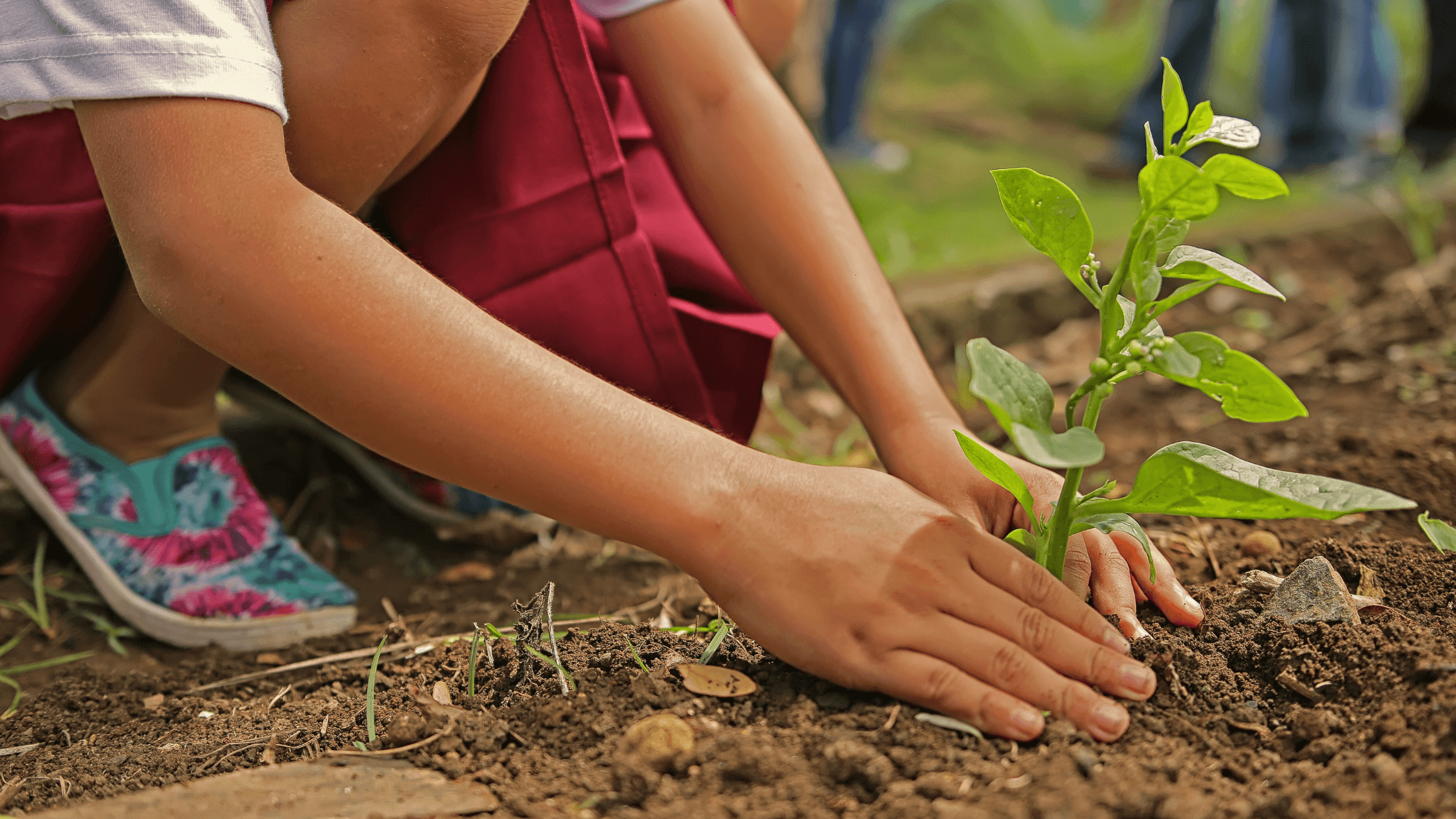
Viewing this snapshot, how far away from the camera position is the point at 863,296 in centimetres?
131

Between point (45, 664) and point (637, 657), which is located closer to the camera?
point (637, 657)

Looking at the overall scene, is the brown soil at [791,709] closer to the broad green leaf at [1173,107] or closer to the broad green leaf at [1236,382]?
the broad green leaf at [1236,382]

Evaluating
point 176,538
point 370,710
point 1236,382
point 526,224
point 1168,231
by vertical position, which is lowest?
point 176,538

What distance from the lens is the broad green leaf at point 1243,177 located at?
80 cm

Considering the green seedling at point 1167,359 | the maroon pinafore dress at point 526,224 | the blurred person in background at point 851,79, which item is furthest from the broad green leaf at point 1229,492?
the blurred person in background at point 851,79

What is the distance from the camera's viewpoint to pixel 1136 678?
911 millimetres

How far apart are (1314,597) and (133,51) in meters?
1.19

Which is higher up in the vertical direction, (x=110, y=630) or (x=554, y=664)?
(x=554, y=664)

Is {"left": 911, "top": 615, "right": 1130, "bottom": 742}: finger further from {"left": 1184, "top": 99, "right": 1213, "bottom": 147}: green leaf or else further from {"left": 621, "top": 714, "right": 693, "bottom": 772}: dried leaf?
{"left": 1184, "top": 99, "right": 1213, "bottom": 147}: green leaf

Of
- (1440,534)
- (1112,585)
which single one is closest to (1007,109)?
(1440,534)

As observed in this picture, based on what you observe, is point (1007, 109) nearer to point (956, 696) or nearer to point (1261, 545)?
point (1261, 545)

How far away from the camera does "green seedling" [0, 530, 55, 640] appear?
1.47 meters

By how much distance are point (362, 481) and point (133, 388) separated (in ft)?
1.49

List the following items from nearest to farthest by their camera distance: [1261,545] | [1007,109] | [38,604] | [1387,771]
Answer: [1387,771]
[1261,545]
[38,604]
[1007,109]
